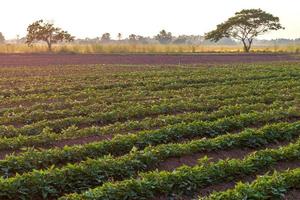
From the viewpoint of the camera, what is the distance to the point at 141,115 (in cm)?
1184

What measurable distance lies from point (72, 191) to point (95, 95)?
8.95 m

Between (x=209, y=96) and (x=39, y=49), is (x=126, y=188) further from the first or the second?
(x=39, y=49)

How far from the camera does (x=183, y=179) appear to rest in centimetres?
664

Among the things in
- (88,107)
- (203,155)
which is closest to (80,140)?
(203,155)

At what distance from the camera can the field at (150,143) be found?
6398mm

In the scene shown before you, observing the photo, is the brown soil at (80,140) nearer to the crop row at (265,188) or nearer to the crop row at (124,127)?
the crop row at (124,127)

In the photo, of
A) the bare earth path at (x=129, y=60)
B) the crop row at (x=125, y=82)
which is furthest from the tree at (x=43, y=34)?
the crop row at (x=125, y=82)

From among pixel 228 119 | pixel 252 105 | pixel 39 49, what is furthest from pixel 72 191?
pixel 39 49

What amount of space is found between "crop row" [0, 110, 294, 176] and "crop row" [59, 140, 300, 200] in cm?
145

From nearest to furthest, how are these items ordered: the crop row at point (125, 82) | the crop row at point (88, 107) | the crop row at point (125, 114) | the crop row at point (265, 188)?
the crop row at point (265, 188), the crop row at point (125, 114), the crop row at point (88, 107), the crop row at point (125, 82)

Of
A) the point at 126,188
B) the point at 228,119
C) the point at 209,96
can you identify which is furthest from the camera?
the point at 209,96

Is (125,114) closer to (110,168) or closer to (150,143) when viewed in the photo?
(150,143)

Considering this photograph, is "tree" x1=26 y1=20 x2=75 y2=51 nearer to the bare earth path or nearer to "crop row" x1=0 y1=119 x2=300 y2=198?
the bare earth path

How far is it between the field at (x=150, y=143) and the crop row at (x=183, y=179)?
0.05 feet
